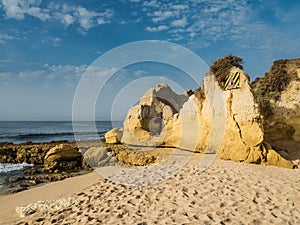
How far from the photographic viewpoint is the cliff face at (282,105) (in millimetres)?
9734

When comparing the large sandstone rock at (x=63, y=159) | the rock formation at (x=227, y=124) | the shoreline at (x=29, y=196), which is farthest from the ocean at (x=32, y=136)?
the rock formation at (x=227, y=124)

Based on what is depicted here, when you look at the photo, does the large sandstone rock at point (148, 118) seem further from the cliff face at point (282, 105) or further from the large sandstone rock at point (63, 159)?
the cliff face at point (282, 105)

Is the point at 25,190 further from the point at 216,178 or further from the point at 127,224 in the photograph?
the point at 216,178

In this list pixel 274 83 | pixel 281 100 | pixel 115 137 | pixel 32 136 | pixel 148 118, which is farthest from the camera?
pixel 32 136

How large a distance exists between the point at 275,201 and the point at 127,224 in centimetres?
324

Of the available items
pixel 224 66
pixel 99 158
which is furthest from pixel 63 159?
pixel 224 66

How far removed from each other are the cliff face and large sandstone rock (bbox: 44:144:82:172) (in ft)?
32.4

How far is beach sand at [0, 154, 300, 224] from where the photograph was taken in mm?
4566

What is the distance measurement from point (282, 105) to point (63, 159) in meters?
11.7

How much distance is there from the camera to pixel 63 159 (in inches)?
536

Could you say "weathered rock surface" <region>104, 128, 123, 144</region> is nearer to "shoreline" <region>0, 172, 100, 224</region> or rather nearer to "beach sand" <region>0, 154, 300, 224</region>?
"shoreline" <region>0, 172, 100, 224</region>

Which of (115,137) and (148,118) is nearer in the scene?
(148,118)

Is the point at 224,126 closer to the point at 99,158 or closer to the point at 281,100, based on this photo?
the point at 281,100

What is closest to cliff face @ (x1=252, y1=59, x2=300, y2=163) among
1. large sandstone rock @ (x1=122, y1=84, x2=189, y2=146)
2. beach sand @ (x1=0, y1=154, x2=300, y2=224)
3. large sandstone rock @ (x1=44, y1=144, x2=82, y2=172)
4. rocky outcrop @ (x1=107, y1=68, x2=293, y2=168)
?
rocky outcrop @ (x1=107, y1=68, x2=293, y2=168)
